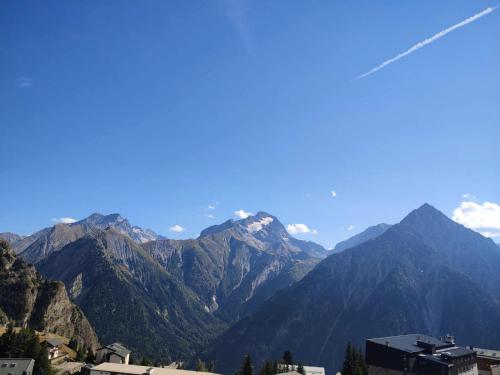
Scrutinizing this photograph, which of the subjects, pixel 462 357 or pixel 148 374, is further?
pixel 462 357

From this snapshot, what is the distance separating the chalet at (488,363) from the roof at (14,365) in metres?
138

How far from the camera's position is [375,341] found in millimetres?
134625

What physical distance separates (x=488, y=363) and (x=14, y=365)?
483 ft

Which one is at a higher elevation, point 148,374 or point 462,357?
point 462,357

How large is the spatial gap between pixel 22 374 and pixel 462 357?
123 meters

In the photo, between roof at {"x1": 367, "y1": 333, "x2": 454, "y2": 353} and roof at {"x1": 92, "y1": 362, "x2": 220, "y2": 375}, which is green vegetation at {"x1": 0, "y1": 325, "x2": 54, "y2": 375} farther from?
roof at {"x1": 367, "y1": 333, "x2": 454, "y2": 353}

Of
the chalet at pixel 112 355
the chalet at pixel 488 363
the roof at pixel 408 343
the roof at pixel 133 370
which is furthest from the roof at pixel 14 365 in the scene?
the chalet at pixel 488 363

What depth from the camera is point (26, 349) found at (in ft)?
413

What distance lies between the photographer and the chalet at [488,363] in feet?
460

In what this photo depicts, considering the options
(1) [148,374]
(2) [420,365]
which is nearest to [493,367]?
(2) [420,365]

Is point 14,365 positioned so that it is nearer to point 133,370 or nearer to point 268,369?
point 133,370

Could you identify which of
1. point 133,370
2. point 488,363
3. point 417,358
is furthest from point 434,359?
point 133,370

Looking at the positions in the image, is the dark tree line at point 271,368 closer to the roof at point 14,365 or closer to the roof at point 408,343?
the roof at point 408,343

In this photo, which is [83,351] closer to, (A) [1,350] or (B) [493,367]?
(A) [1,350]
